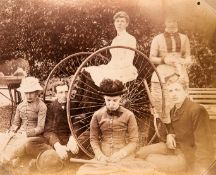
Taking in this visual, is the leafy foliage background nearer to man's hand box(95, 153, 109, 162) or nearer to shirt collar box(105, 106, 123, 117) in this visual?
shirt collar box(105, 106, 123, 117)

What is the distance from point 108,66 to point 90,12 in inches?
15.9

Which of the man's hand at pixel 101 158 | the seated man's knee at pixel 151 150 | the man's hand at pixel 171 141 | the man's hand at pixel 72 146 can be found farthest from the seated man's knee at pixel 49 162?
the man's hand at pixel 171 141

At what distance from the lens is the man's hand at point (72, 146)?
8.79 feet

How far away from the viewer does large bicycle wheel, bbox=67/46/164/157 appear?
2666mm

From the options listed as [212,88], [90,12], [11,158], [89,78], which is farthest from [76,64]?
[212,88]

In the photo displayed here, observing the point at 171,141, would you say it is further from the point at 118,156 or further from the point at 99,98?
the point at 99,98

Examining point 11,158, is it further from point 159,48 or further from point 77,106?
point 159,48

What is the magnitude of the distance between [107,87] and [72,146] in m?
0.48

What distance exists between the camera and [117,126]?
8.83ft

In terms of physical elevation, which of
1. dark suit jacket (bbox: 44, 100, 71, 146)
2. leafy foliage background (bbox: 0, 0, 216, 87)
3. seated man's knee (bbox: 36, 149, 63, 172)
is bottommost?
seated man's knee (bbox: 36, 149, 63, 172)

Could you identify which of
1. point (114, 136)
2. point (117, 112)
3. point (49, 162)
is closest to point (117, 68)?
point (117, 112)

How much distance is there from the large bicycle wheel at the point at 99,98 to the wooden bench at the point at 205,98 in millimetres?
325

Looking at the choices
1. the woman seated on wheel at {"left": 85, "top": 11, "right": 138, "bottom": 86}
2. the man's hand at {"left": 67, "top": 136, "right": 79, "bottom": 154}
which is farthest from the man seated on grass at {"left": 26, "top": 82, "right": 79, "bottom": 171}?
the woman seated on wheel at {"left": 85, "top": 11, "right": 138, "bottom": 86}

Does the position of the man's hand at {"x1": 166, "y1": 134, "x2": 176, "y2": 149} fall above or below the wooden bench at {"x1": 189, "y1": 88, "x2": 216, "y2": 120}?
below
